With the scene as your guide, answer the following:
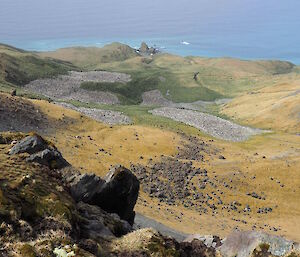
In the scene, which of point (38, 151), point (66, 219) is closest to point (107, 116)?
point (38, 151)

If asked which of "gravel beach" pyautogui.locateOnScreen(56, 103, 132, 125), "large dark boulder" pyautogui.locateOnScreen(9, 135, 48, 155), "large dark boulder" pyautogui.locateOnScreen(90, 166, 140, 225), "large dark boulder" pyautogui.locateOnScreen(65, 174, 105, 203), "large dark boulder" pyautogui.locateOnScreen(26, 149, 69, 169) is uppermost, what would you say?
"large dark boulder" pyautogui.locateOnScreen(9, 135, 48, 155)

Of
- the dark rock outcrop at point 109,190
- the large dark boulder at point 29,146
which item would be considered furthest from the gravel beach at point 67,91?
the large dark boulder at point 29,146

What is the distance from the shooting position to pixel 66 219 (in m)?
18.2

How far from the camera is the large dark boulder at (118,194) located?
89.8 feet

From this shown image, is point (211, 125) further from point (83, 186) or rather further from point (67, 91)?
point (83, 186)

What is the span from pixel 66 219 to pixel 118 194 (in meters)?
10.4

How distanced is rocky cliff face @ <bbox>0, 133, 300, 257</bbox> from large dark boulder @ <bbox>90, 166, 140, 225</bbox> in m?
0.07

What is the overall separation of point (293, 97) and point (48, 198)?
15660cm

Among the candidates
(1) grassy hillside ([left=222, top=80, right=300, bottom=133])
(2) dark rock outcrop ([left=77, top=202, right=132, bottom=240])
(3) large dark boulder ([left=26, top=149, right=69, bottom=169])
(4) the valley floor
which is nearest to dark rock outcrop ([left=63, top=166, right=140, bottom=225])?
(3) large dark boulder ([left=26, top=149, right=69, bottom=169])

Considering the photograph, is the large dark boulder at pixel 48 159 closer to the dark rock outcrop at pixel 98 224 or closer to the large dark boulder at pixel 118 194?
the large dark boulder at pixel 118 194

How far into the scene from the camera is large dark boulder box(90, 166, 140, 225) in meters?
27.4

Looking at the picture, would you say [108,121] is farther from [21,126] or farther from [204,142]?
[21,126]

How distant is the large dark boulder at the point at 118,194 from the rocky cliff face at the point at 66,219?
0.07 meters

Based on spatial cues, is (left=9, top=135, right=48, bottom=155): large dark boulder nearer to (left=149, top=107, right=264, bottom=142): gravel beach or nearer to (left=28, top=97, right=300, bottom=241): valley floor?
(left=28, top=97, right=300, bottom=241): valley floor
